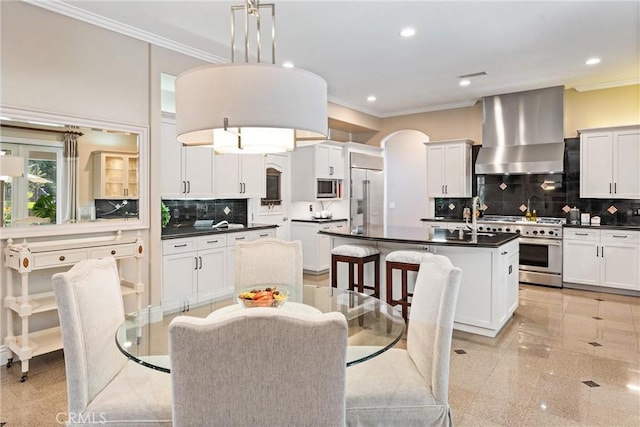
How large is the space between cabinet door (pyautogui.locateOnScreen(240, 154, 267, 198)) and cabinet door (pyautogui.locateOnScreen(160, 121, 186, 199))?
974mm

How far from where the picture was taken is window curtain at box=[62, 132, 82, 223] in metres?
→ 3.40

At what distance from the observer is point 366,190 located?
7.65 meters

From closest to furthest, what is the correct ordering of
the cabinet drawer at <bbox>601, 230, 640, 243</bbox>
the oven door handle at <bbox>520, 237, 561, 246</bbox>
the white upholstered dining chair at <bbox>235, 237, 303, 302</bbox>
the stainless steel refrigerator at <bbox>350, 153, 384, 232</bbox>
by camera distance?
1. the white upholstered dining chair at <bbox>235, 237, 303, 302</bbox>
2. the cabinet drawer at <bbox>601, 230, 640, 243</bbox>
3. the oven door handle at <bbox>520, 237, 561, 246</bbox>
4. the stainless steel refrigerator at <bbox>350, 153, 384, 232</bbox>

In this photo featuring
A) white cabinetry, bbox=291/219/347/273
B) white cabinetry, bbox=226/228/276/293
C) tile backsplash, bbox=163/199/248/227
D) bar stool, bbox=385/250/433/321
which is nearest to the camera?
bar stool, bbox=385/250/433/321

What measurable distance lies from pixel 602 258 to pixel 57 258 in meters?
6.32

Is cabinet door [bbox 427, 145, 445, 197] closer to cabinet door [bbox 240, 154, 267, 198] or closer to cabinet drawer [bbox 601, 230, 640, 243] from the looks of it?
cabinet drawer [bbox 601, 230, 640, 243]

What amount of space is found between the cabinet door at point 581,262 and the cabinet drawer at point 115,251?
18.3 feet

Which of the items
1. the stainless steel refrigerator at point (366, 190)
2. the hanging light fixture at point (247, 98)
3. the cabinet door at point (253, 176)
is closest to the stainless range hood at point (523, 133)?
the stainless steel refrigerator at point (366, 190)

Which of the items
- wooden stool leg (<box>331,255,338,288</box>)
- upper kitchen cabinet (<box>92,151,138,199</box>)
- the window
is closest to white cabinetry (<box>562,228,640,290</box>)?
wooden stool leg (<box>331,255,338,288</box>)

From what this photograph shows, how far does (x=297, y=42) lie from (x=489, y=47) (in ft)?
7.09

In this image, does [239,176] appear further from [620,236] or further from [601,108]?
[601,108]

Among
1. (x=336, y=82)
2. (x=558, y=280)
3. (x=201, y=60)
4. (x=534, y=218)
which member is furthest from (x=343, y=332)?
(x=534, y=218)

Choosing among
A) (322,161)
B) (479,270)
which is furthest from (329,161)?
(479,270)

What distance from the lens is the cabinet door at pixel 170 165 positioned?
4.41m
